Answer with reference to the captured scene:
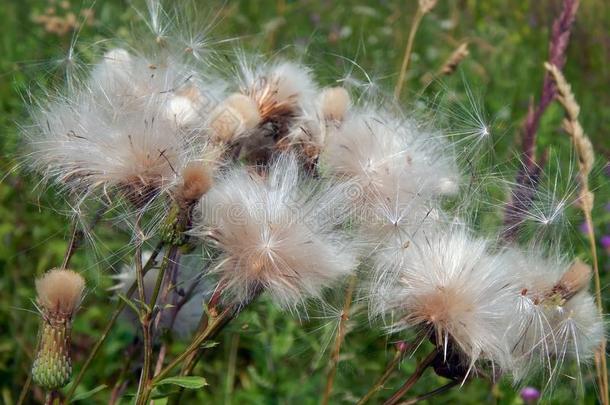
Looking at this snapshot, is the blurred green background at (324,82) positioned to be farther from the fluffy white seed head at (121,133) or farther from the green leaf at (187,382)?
the green leaf at (187,382)

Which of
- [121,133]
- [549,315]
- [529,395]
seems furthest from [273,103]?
[529,395]

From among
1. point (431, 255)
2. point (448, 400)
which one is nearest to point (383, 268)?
point (431, 255)

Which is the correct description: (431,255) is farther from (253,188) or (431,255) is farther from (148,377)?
(148,377)

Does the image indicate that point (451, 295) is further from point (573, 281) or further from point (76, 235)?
point (76, 235)

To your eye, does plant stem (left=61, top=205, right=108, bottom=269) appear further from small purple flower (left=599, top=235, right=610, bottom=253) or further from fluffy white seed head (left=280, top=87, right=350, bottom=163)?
small purple flower (left=599, top=235, right=610, bottom=253)

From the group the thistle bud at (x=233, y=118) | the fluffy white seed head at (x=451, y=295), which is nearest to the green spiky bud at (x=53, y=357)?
the thistle bud at (x=233, y=118)

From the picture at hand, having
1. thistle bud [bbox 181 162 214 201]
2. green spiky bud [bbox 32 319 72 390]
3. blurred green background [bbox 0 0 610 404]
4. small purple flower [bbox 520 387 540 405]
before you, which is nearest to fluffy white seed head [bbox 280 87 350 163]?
blurred green background [bbox 0 0 610 404]
